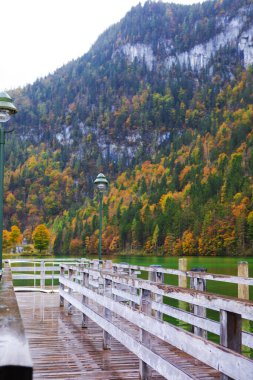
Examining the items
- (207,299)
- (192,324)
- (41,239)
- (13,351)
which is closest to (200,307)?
(192,324)

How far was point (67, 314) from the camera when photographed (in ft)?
34.6

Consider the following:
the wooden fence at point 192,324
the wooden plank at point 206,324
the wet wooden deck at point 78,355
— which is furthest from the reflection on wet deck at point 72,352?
the wooden plank at point 206,324

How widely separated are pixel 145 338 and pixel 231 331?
184 cm

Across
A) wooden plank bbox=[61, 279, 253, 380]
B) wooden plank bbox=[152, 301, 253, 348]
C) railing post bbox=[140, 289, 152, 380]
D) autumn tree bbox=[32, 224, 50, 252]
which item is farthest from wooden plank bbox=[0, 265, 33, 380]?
autumn tree bbox=[32, 224, 50, 252]

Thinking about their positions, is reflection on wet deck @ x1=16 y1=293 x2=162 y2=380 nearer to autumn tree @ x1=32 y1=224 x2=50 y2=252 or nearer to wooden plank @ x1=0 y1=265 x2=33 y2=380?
wooden plank @ x1=0 y1=265 x2=33 y2=380

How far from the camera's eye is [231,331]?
10.6 feet

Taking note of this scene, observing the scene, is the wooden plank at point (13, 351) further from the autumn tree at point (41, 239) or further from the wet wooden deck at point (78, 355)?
the autumn tree at point (41, 239)

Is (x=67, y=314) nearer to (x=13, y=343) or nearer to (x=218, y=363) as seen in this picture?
(x=218, y=363)

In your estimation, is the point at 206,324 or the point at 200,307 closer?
the point at 206,324

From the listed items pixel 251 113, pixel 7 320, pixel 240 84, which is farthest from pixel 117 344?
pixel 240 84

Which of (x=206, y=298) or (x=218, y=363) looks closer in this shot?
(x=218, y=363)

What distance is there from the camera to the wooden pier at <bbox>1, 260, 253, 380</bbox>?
324 centimetres

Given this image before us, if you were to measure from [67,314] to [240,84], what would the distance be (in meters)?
193

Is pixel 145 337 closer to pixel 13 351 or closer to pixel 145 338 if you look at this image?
pixel 145 338
